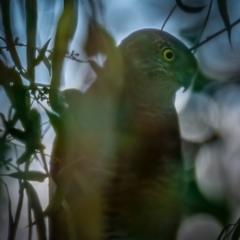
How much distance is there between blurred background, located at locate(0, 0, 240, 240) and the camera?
0.63m

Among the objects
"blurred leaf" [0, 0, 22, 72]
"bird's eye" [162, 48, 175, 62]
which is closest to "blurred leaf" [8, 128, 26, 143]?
"blurred leaf" [0, 0, 22, 72]

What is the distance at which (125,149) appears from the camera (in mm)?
634

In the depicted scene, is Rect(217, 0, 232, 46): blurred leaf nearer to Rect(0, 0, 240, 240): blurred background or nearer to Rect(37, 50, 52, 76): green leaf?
Rect(0, 0, 240, 240): blurred background

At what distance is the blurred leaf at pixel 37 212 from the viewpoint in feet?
2.04

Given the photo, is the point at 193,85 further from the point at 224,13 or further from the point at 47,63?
the point at 47,63

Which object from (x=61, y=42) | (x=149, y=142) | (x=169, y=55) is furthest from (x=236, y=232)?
(x=61, y=42)

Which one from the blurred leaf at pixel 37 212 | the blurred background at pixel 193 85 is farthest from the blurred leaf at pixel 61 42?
the blurred leaf at pixel 37 212

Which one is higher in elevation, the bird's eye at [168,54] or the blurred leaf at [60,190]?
the bird's eye at [168,54]

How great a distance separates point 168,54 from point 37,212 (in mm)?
313

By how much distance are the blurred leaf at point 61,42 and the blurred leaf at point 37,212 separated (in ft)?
0.42

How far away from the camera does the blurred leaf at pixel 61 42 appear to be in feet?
2.06

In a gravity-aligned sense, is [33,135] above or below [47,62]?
below

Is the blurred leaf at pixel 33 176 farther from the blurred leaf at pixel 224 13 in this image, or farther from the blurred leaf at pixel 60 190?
the blurred leaf at pixel 224 13

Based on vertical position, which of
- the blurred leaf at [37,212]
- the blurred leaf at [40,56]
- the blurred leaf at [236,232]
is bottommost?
the blurred leaf at [236,232]
